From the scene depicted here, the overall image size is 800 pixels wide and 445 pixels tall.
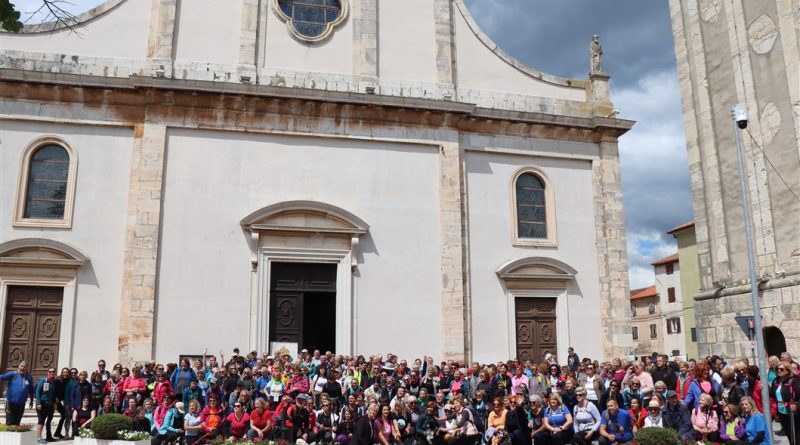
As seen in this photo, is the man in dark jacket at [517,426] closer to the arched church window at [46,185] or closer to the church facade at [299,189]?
the church facade at [299,189]

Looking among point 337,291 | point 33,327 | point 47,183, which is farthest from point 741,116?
point 33,327

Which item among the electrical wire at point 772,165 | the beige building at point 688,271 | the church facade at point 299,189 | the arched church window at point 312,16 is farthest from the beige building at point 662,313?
the arched church window at point 312,16

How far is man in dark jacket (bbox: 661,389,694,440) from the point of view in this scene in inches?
403

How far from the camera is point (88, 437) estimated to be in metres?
10.8

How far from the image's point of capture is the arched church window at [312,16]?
1955 cm

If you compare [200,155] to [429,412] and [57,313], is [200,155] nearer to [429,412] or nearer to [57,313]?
[57,313]

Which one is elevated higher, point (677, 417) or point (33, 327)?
point (33, 327)

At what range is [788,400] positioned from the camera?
34.4 ft

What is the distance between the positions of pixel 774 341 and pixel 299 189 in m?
12.2

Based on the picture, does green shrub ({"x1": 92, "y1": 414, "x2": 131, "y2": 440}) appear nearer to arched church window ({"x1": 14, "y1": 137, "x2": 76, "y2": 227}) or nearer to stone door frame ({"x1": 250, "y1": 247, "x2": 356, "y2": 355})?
stone door frame ({"x1": 250, "y1": 247, "x2": 356, "y2": 355})

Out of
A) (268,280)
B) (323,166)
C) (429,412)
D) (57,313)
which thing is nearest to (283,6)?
(323,166)

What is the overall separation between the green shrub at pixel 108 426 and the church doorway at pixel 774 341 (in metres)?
14.2

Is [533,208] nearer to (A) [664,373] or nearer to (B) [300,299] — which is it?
(B) [300,299]

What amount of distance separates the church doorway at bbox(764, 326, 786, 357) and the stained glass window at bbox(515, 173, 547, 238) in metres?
6.08
